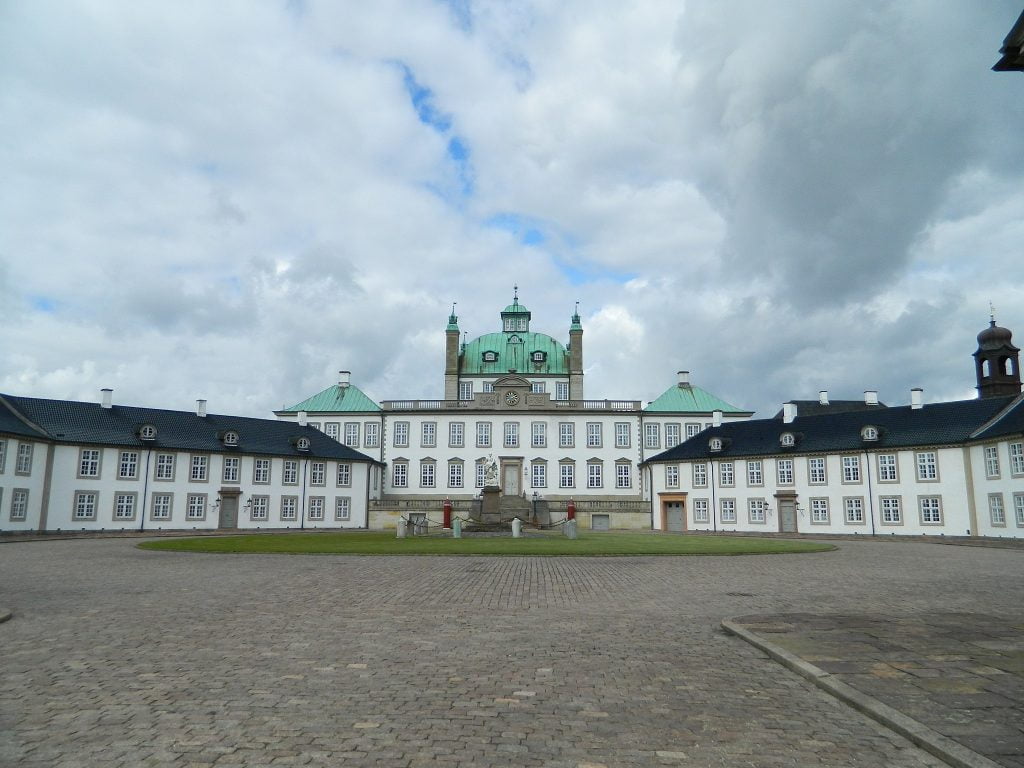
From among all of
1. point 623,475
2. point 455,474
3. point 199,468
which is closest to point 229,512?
point 199,468

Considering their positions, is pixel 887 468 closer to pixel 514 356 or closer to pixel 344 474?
pixel 514 356

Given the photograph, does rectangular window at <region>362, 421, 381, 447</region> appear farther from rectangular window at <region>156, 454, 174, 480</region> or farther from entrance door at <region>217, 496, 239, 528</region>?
rectangular window at <region>156, 454, 174, 480</region>

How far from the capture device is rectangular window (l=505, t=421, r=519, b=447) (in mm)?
67688

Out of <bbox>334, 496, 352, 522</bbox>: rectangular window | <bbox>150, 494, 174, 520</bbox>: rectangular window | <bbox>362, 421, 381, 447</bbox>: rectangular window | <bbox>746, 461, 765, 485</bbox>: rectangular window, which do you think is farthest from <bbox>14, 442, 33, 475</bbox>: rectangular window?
<bbox>746, 461, 765, 485</bbox>: rectangular window

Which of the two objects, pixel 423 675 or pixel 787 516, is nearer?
pixel 423 675

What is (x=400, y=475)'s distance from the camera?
223ft

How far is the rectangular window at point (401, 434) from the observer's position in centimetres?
6819

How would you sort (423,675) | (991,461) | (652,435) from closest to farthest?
(423,675)
(991,461)
(652,435)

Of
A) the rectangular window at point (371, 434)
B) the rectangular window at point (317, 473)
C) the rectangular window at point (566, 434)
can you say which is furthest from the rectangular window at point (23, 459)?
the rectangular window at point (566, 434)

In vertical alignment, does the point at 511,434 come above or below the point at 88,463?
above

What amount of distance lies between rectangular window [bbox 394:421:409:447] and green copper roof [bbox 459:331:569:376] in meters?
11.1

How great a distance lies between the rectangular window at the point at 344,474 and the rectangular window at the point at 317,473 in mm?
1290

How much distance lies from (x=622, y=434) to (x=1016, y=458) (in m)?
32.4

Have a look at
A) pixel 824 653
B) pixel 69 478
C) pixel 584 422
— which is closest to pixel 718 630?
pixel 824 653
